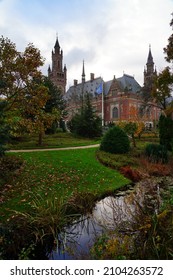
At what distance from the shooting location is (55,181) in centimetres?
867

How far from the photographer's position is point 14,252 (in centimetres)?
456

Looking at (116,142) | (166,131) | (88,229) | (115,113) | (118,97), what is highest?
(118,97)

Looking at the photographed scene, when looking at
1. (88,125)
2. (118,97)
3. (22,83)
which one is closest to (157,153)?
(22,83)

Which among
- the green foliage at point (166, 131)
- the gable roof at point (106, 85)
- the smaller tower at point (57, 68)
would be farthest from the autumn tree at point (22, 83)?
the smaller tower at point (57, 68)

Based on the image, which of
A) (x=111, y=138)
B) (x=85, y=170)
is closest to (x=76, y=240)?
(x=85, y=170)

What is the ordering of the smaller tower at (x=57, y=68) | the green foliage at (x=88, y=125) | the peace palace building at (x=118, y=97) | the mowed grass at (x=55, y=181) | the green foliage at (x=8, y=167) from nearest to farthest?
the mowed grass at (x=55, y=181)
the green foliage at (x=8, y=167)
the green foliage at (x=88, y=125)
the peace palace building at (x=118, y=97)
the smaller tower at (x=57, y=68)

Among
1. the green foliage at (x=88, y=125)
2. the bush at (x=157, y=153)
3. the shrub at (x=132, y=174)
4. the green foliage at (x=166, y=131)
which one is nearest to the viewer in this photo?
the shrub at (x=132, y=174)

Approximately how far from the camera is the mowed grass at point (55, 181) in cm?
682

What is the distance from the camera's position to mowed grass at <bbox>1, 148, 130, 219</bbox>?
22.4ft

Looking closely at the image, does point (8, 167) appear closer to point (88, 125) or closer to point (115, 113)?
point (88, 125)

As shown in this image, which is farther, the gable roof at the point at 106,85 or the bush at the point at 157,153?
the gable roof at the point at 106,85

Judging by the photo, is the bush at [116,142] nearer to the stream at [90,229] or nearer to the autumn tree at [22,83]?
the autumn tree at [22,83]
